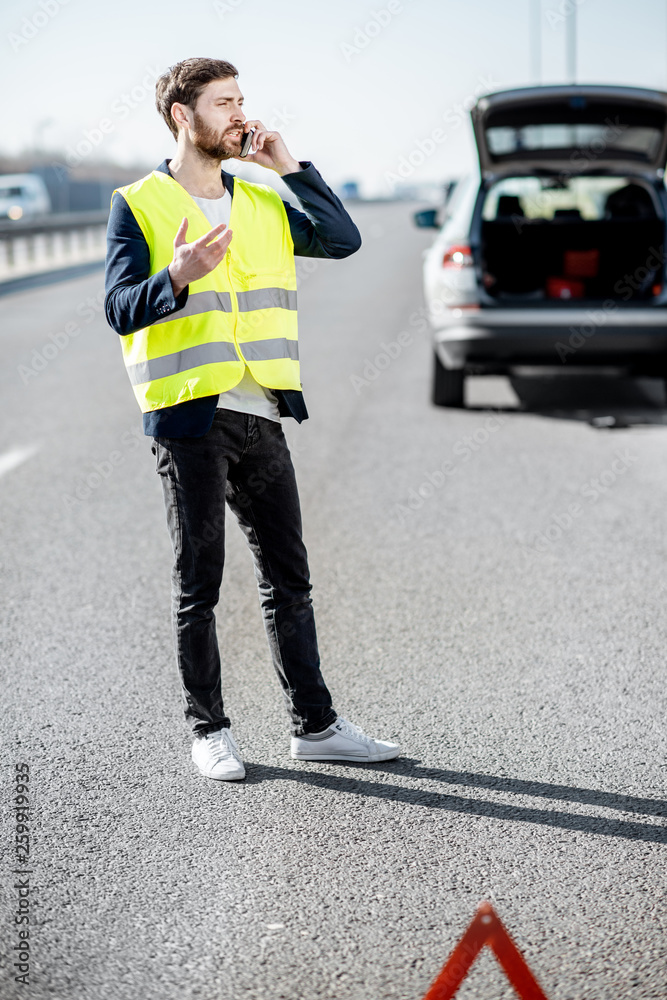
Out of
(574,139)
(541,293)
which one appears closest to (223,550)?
(574,139)

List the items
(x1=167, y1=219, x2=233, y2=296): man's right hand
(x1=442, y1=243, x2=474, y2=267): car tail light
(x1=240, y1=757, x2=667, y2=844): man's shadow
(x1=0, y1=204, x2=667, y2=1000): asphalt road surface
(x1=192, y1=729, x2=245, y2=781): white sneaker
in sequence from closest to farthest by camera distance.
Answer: (x1=0, y1=204, x2=667, y2=1000): asphalt road surface
(x1=167, y1=219, x2=233, y2=296): man's right hand
(x1=240, y1=757, x2=667, y2=844): man's shadow
(x1=192, y1=729, x2=245, y2=781): white sneaker
(x1=442, y1=243, x2=474, y2=267): car tail light

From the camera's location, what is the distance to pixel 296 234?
341cm

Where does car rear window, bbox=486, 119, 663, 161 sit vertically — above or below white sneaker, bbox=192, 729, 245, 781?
above

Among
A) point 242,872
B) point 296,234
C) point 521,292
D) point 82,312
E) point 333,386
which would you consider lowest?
point 82,312

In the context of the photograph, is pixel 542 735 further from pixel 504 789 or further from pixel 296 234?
pixel 296 234

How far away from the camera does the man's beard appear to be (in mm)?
3111

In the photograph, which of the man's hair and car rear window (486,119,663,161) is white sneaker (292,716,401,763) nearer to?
the man's hair

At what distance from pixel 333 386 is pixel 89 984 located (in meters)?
8.01

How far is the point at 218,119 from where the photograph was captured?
3.11 meters

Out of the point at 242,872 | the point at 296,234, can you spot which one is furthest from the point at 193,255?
the point at 242,872

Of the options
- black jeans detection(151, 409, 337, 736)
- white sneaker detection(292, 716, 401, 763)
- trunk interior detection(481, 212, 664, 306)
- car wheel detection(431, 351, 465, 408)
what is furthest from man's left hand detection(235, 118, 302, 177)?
trunk interior detection(481, 212, 664, 306)

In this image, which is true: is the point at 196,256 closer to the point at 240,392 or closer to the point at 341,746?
the point at 240,392

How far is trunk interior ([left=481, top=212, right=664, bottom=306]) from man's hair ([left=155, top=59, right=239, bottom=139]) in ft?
19.4

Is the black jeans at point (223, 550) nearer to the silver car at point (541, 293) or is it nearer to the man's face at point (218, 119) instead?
the man's face at point (218, 119)
